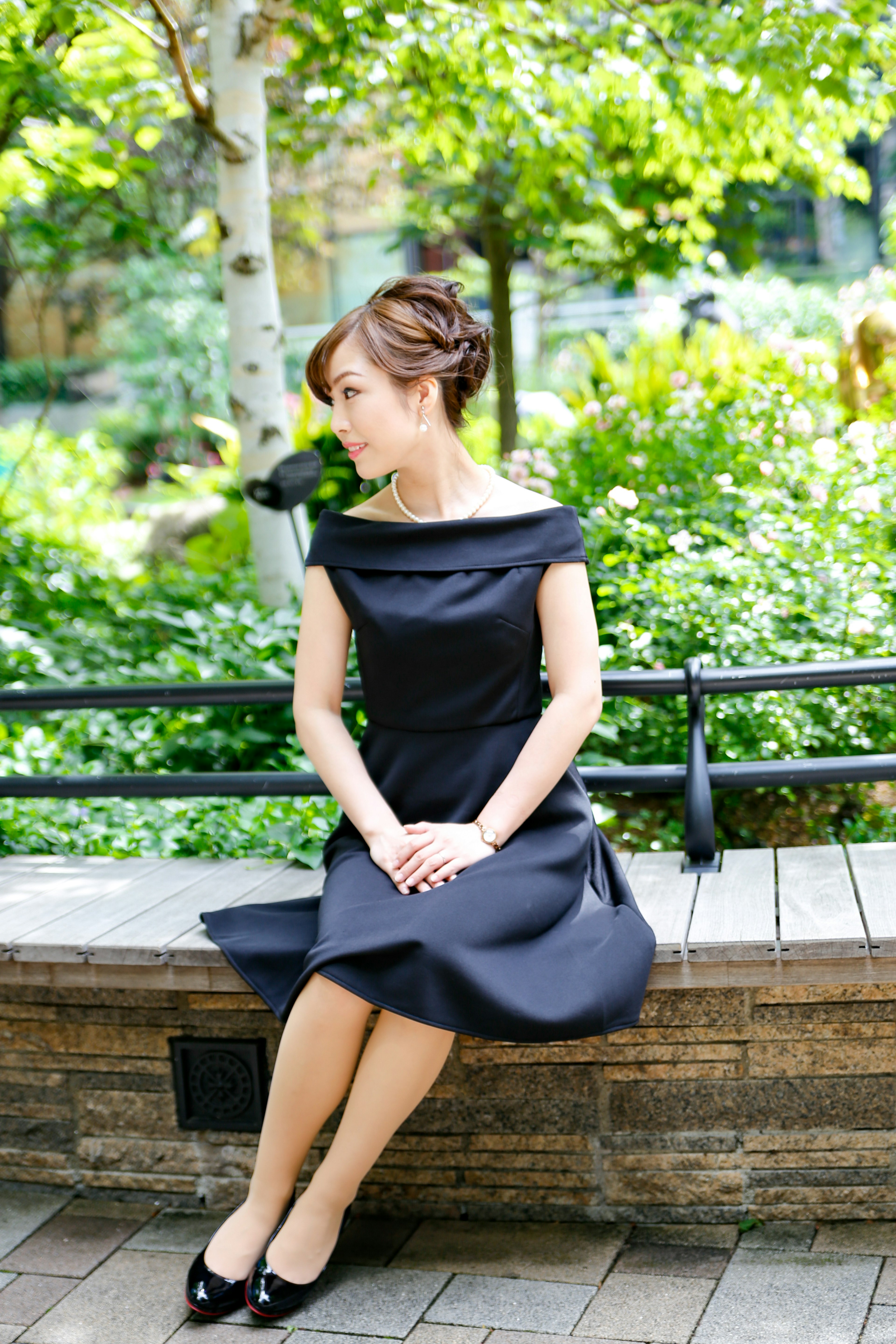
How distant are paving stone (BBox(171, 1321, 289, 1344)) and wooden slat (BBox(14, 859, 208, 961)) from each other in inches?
25.9

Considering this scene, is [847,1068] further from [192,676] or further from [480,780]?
[192,676]

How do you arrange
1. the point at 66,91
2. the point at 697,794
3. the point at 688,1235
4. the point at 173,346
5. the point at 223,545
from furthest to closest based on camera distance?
1. the point at 173,346
2. the point at 223,545
3. the point at 66,91
4. the point at 697,794
5. the point at 688,1235

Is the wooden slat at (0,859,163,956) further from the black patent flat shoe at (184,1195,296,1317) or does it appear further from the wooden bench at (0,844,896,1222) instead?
the black patent flat shoe at (184,1195,296,1317)

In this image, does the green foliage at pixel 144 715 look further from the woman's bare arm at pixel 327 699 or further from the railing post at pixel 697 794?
the railing post at pixel 697 794

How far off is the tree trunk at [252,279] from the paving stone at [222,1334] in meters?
2.63

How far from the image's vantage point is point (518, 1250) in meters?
2.19

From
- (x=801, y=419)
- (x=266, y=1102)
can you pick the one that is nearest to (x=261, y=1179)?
(x=266, y=1102)

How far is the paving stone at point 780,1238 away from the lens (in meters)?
2.12

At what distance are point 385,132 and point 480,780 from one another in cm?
444

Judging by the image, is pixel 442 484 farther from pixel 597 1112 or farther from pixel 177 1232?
pixel 177 1232

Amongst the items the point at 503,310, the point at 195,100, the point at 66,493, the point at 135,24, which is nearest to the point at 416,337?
the point at 195,100

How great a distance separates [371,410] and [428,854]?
0.78m

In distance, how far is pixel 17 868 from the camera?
2.76 meters

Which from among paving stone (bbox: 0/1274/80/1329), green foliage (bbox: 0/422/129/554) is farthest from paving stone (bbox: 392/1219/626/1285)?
green foliage (bbox: 0/422/129/554)
